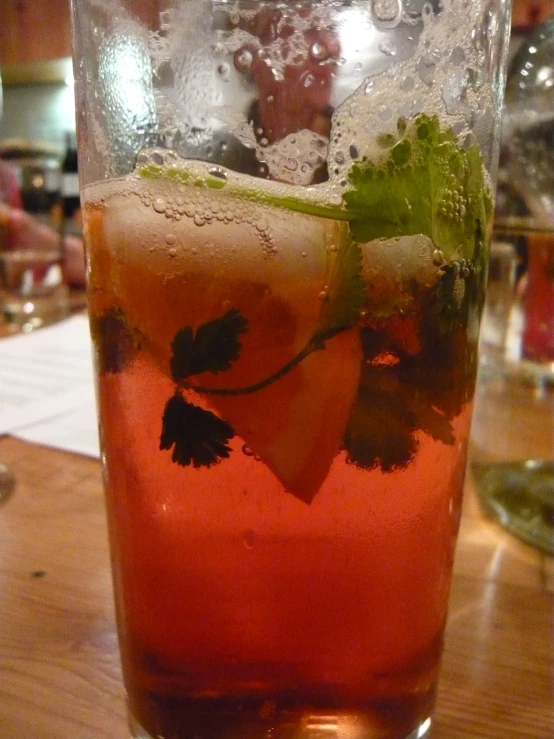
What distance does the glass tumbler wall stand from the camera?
0.32 meters

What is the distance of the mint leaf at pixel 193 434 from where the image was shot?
33 cm

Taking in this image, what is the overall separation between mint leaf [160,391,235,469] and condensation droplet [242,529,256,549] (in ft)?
0.12

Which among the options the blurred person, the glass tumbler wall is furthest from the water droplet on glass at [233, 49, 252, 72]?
the blurred person

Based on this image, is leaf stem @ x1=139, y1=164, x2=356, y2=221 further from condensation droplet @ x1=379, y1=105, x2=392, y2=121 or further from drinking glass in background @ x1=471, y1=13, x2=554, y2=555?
drinking glass in background @ x1=471, y1=13, x2=554, y2=555

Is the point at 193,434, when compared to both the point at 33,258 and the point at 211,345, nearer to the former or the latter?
the point at 211,345

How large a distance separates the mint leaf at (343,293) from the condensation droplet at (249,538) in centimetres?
9

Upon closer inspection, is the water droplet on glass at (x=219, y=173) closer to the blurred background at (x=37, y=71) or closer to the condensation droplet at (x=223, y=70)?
the condensation droplet at (x=223, y=70)

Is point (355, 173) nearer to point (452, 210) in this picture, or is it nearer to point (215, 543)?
point (452, 210)

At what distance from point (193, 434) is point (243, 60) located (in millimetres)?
164

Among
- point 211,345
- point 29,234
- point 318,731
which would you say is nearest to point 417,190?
point 211,345

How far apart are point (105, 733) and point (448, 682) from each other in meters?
0.21

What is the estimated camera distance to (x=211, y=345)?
1.08 ft

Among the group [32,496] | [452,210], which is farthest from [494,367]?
[452,210]

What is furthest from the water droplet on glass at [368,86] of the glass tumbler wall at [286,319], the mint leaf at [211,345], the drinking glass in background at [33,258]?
the drinking glass in background at [33,258]
